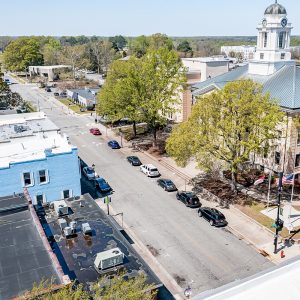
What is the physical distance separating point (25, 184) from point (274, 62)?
37.0 meters

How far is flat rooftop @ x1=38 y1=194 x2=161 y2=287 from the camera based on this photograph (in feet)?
82.1

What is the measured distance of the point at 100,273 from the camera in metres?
24.7

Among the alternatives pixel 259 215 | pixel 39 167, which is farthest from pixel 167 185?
pixel 39 167

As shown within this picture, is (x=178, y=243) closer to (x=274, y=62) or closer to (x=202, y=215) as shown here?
(x=202, y=215)

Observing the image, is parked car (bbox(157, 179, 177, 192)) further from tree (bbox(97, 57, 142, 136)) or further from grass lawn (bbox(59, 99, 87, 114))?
grass lawn (bbox(59, 99, 87, 114))

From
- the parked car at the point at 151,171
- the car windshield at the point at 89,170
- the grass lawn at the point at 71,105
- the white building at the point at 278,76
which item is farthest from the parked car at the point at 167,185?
the grass lawn at the point at 71,105

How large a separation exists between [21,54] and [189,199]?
148 metres

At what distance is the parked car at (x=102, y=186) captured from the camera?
152ft

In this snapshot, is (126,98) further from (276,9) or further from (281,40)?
(276,9)

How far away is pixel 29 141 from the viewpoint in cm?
4291

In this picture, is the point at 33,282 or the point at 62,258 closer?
the point at 33,282

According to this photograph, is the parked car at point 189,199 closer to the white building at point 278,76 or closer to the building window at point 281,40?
the white building at point 278,76

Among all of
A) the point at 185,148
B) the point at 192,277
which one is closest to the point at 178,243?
the point at 192,277

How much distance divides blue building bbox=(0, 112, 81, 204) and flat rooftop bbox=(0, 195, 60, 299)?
7.62 meters
